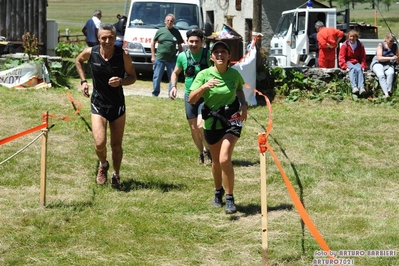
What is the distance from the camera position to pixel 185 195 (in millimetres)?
8398

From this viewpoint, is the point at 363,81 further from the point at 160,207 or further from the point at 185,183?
the point at 160,207

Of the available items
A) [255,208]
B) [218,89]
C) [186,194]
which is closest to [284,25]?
[186,194]

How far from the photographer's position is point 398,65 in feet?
50.6

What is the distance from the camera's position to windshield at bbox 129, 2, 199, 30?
18.5 m

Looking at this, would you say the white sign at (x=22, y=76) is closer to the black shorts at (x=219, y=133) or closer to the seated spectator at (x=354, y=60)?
the seated spectator at (x=354, y=60)

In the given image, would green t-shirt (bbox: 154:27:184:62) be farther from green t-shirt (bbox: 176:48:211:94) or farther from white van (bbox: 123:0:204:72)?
green t-shirt (bbox: 176:48:211:94)

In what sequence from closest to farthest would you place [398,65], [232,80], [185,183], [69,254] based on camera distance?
[69,254] → [232,80] → [185,183] → [398,65]

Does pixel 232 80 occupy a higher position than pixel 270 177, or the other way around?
pixel 232 80

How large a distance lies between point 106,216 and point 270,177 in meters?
2.56

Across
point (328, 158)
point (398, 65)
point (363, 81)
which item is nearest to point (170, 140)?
point (328, 158)

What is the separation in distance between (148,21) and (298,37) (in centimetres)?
445

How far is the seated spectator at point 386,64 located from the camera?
1451cm

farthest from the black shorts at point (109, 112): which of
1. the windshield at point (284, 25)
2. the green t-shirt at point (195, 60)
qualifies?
the windshield at point (284, 25)

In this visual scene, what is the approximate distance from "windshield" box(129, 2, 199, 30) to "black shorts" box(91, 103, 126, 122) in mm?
10416
